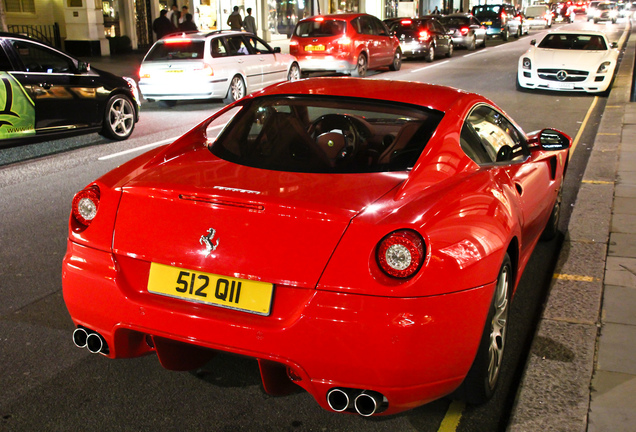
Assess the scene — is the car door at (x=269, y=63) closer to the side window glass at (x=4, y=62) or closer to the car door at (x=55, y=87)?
the car door at (x=55, y=87)

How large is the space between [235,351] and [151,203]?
735mm

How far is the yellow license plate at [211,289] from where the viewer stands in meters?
2.79

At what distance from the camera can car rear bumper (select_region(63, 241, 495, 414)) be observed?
2670 mm

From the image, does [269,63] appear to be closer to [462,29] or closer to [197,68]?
[197,68]

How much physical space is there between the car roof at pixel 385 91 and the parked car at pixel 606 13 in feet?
238

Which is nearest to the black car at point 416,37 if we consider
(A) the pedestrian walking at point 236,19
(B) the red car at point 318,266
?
(A) the pedestrian walking at point 236,19

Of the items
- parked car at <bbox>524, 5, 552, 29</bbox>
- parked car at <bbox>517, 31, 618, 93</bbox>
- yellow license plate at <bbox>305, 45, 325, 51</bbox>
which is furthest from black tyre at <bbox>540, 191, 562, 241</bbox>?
parked car at <bbox>524, 5, 552, 29</bbox>

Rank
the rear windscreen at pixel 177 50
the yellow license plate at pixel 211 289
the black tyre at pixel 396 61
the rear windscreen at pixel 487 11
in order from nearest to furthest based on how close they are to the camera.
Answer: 1. the yellow license plate at pixel 211 289
2. the rear windscreen at pixel 177 50
3. the black tyre at pixel 396 61
4. the rear windscreen at pixel 487 11

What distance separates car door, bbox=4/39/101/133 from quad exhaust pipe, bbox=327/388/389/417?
25.8 ft

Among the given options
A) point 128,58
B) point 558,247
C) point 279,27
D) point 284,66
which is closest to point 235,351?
point 558,247

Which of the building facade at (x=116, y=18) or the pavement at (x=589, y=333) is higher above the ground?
the building facade at (x=116, y=18)

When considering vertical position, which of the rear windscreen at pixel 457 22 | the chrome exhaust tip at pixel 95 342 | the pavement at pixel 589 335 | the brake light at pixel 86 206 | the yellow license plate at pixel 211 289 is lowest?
the pavement at pixel 589 335

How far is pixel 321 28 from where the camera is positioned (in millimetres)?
20781

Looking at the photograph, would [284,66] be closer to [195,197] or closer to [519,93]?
[519,93]
